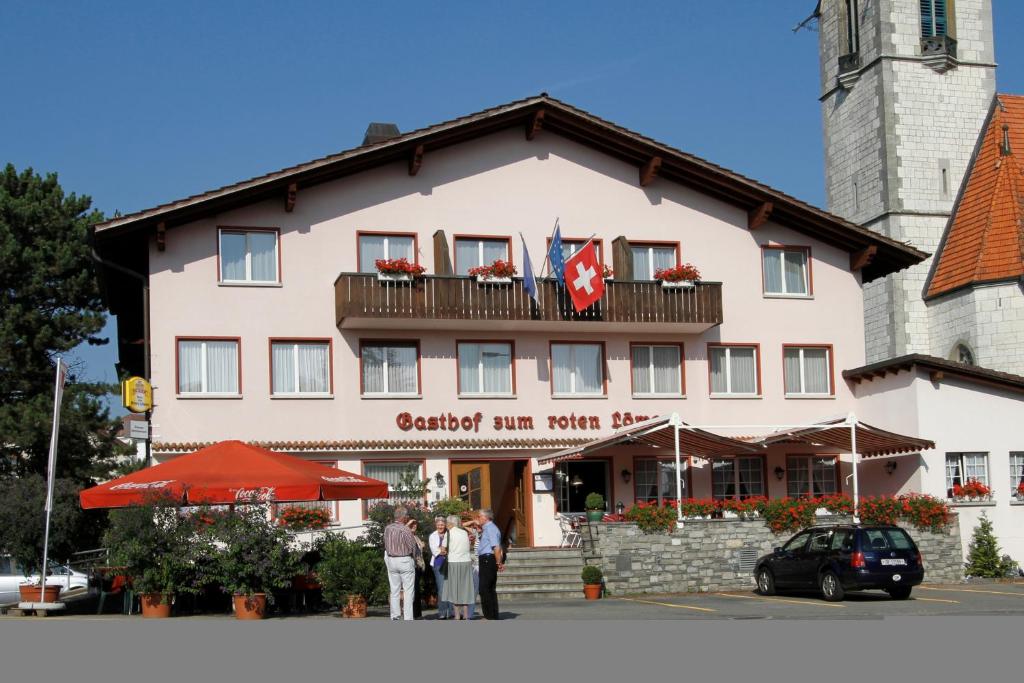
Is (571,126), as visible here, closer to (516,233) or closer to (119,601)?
(516,233)

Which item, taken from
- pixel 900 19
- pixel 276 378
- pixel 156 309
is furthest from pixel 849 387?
pixel 900 19

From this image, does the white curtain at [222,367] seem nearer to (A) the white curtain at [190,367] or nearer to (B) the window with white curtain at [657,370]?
(A) the white curtain at [190,367]

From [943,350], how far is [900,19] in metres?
13.7

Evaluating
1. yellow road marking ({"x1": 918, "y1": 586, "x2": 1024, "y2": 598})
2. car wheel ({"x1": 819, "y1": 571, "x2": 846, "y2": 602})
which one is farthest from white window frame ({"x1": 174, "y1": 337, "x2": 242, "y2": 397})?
yellow road marking ({"x1": 918, "y1": 586, "x2": 1024, "y2": 598})

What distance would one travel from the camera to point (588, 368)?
1271 inches

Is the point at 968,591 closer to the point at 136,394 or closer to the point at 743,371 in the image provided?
the point at 743,371

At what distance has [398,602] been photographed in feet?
64.0

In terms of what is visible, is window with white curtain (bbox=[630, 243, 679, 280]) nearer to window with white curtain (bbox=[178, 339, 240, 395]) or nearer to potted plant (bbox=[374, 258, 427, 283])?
potted plant (bbox=[374, 258, 427, 283])

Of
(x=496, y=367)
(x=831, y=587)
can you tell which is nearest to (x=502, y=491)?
(x=496, y=367)

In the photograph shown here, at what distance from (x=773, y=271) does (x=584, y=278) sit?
614cm

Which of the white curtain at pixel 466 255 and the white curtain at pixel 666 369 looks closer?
the white curtain at pixel 466 255

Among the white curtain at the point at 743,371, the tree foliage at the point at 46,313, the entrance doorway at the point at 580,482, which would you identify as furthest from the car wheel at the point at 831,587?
the tree foliage at the point at 46,313

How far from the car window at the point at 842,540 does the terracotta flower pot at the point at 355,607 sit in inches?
339

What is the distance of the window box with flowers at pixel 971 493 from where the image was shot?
3070 cm
